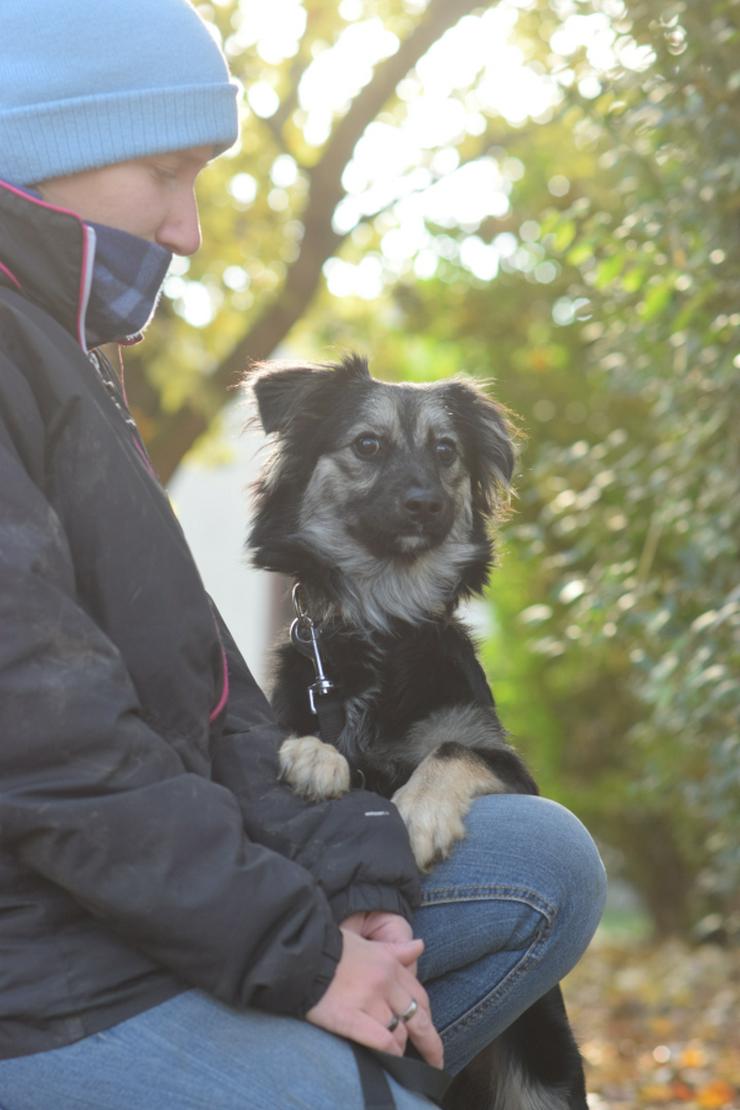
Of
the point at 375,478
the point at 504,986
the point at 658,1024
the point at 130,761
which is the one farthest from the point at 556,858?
the point at 658,1024

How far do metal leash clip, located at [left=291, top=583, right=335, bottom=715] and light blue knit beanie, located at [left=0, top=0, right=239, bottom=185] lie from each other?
1136mm

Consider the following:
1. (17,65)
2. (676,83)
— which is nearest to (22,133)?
(17,65)

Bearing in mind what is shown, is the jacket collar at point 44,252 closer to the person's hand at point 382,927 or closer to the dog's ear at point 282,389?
the person's hand at point 382,927

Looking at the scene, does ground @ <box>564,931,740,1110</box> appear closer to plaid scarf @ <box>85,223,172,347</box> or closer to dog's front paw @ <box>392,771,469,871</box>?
dog's front paw @ <box>392,771,469,871</box>

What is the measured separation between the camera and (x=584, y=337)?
5.56 m

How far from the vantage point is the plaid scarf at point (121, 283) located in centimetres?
199

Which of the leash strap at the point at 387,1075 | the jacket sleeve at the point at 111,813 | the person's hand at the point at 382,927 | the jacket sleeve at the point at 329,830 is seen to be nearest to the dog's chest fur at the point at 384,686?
the jacket sleeve at the point at 329,830

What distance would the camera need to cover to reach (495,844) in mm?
2273

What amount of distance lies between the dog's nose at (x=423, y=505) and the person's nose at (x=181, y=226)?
128 centimetres

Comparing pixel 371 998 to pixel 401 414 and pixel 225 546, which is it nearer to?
pixel 401 414

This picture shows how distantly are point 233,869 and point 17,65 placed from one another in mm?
1119

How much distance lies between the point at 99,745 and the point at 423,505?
1.72 m

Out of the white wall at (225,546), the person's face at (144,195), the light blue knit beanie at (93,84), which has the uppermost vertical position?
the light blue knit beanie at (93,84)

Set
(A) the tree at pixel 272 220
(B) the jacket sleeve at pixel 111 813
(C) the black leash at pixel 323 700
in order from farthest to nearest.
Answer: (A) the tree at pixel 272 220
(C) the black leash at pixel 323 700
(B) the jacket sleeve at pixel 111 813
